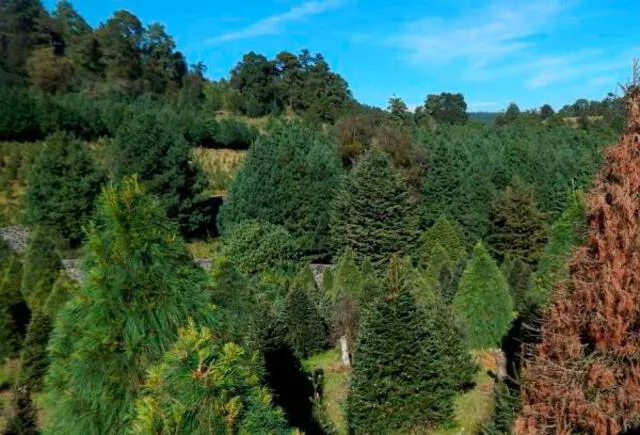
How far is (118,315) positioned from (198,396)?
45.6 inches

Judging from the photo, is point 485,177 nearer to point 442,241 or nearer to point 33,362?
point 442,241

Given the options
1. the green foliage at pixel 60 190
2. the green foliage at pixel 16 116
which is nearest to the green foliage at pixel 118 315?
the green foliage at pixel 60 190

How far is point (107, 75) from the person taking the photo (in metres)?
54.2

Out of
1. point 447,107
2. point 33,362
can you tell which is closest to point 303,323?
point 33,362

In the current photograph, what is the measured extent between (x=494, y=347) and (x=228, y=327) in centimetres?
1215

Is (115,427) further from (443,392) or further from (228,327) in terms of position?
(443,392)

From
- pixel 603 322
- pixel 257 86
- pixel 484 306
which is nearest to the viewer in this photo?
pixel 603 322

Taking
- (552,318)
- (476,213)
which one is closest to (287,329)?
(552,318)

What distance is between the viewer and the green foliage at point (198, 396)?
7.61 feet

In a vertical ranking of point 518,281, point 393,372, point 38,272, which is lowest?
point 518,281

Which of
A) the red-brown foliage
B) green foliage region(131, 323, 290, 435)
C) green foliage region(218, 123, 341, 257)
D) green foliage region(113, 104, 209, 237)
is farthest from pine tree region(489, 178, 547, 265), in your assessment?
green foliage region(131, 323, 290, 435)

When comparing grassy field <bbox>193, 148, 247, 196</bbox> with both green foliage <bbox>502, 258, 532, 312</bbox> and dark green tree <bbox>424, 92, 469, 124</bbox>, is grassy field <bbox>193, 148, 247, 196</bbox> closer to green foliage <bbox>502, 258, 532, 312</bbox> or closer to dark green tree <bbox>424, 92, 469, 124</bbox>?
green foliage <bbox>502, 258, 532, 312</bbox>

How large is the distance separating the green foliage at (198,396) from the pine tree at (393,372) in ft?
20.2

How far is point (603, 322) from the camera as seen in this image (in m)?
4.42
